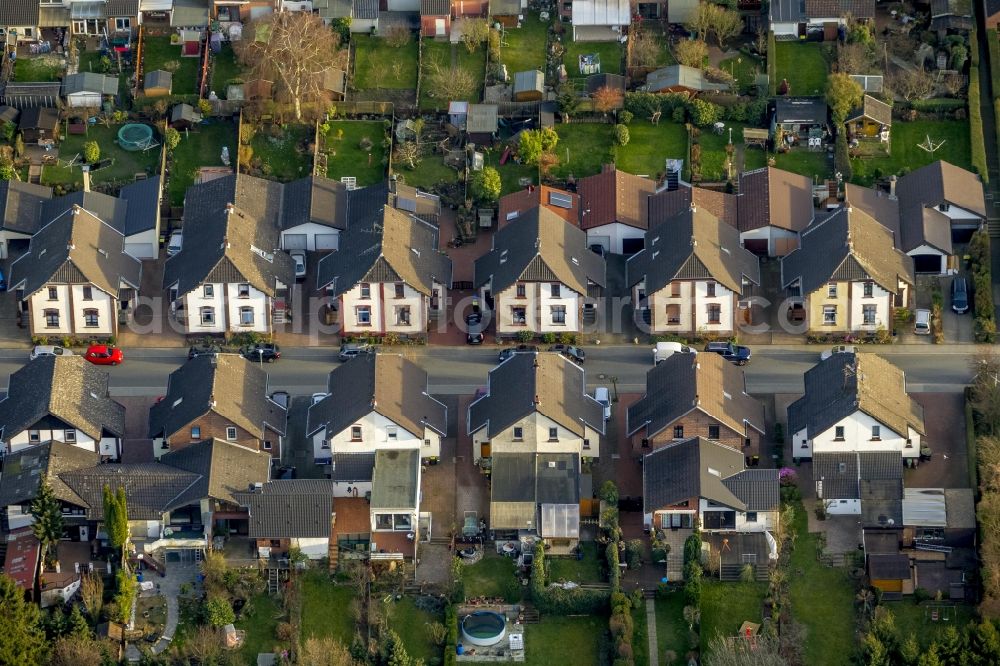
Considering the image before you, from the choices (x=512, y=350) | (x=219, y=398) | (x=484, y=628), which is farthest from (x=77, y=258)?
(x=484, y=628)

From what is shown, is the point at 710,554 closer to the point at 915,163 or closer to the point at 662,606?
the point at 662,606

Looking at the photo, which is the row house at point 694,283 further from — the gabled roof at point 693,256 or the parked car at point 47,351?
the parked car at point 47,351

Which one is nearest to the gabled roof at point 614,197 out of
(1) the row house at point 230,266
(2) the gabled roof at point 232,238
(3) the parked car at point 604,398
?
(3) the parked car at point 604,398

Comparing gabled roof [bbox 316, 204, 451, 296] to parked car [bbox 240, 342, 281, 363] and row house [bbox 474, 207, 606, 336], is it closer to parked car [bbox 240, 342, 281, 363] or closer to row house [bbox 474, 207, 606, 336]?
row house [bbox 474, 207, 606, 336]

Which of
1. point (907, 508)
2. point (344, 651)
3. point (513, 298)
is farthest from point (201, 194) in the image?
point (907, 508)

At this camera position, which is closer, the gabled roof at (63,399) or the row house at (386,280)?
the gabled roof at (63,399)

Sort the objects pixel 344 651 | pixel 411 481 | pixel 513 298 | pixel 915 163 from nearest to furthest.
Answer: pixel 344 651 → pixel 411 481 → pixel 513 298 → pixel 915 163
